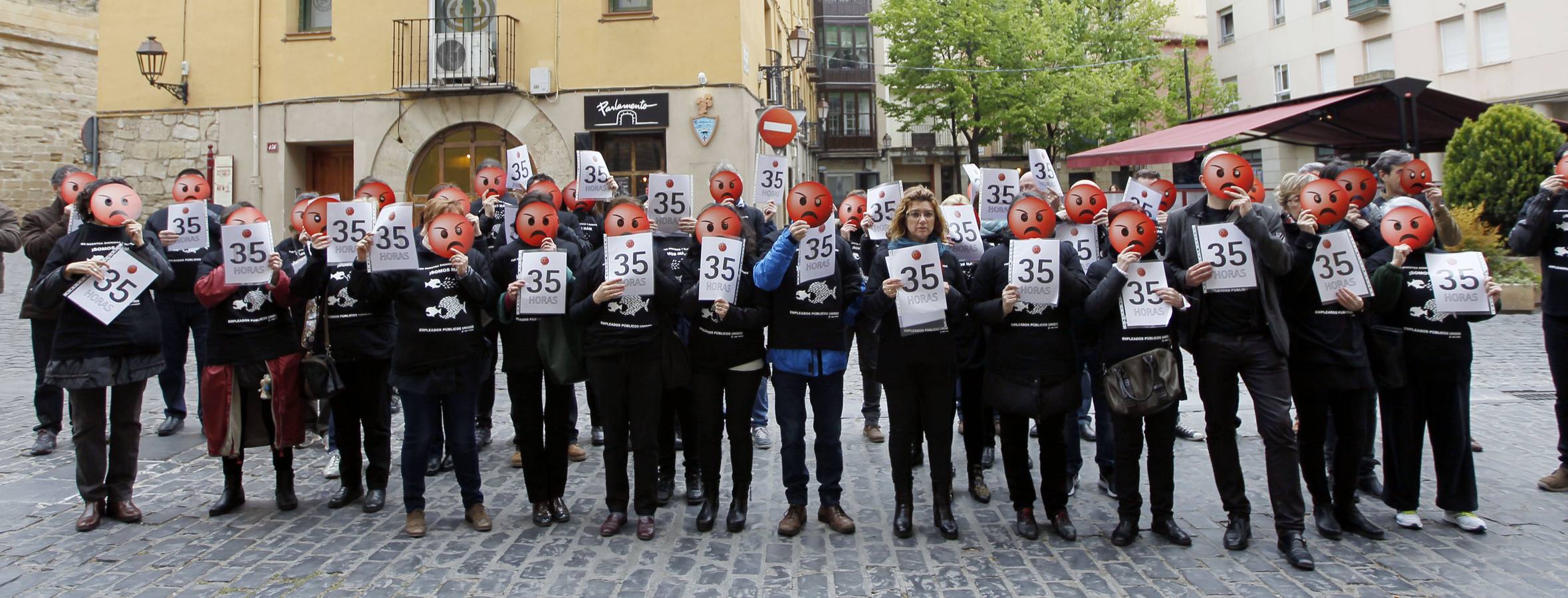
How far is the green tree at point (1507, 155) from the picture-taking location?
16109mm

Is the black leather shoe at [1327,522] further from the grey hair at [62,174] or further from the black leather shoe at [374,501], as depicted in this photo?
the grey hair at [62,174]

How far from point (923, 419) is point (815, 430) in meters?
0.61

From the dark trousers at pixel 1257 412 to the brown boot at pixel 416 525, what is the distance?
14.3 ft

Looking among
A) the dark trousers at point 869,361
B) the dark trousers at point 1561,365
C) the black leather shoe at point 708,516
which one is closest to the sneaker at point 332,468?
the black leather shoe at point 708,516

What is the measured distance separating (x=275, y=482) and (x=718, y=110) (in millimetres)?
11897

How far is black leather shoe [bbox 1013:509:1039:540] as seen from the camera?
5312mm

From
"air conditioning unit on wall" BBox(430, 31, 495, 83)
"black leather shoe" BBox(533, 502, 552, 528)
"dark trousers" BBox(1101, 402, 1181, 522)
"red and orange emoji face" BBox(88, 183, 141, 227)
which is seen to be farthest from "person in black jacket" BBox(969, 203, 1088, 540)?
"air conditioning unit on wall" BBox(430, 31, 495, 83)

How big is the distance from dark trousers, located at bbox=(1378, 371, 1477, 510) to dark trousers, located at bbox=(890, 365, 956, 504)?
8.00 feet

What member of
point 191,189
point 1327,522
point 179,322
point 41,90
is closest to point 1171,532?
point 1327,522

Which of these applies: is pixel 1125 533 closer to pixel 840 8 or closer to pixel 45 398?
pixel 45 398

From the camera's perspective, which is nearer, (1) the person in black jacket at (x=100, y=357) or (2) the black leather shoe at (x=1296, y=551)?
(2) the black leather shoe at (x=1296, y=551)

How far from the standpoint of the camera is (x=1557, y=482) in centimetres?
596

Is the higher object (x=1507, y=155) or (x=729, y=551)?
(x=1507, y=155)

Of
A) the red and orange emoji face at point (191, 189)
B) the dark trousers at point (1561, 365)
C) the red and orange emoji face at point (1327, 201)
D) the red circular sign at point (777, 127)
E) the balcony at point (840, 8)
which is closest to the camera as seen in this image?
the red and orange emoji face at point (1327, 201)
